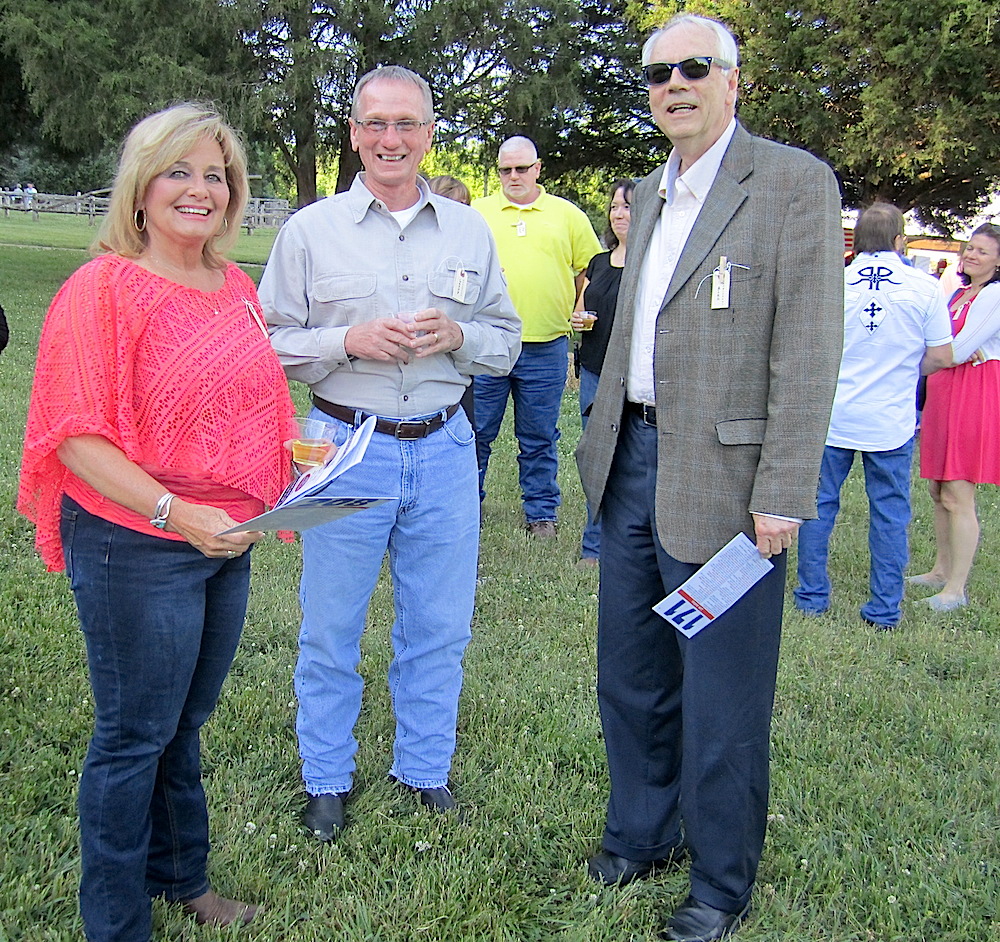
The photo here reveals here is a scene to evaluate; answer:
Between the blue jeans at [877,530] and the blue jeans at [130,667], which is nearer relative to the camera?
the blue jeans at [130,667]

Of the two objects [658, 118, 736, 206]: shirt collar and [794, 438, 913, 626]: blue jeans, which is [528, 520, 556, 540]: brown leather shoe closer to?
[794, 438, 913, 626]: blue jeans

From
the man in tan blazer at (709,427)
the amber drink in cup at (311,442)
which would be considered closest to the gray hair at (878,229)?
the man in tan blazer at (709,427)

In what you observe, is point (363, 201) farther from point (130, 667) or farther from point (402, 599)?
point (130, 667)

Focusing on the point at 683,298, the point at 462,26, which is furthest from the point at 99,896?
the point at 462,26

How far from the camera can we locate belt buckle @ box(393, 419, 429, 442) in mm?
3066

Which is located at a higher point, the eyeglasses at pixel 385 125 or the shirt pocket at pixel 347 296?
the eyeglasses at pixel 385 125

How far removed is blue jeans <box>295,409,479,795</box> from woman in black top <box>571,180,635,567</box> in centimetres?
252

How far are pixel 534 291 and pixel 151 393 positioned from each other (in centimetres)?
433

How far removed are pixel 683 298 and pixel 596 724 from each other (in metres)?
2.06

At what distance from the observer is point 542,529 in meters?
6.60

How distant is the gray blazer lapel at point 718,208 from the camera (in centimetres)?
251

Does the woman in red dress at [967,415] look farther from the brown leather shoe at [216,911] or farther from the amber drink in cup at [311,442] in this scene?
the brown leather shoe at [216,911]

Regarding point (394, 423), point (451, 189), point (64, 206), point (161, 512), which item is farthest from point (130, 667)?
point (64, 206)

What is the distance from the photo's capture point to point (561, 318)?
21.0ft
